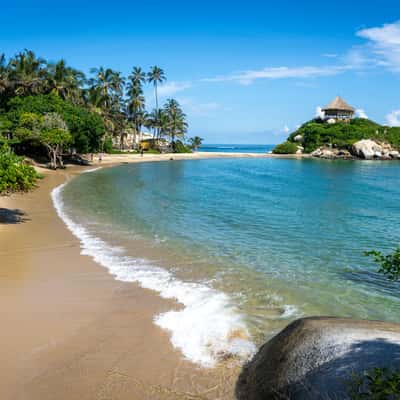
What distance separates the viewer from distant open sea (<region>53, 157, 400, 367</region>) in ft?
24.8

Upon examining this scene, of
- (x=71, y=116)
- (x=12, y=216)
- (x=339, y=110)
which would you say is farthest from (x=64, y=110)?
(x=339, y=110)

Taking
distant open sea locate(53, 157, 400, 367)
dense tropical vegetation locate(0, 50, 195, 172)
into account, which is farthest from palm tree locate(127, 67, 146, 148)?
distant open sea locate(53, 157, 400, 367)

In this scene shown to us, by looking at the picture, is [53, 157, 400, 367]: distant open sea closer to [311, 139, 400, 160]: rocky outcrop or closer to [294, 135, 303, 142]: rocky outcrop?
[311, 139, 400, 160]: rocky outcrop

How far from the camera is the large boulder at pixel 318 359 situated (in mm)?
4129

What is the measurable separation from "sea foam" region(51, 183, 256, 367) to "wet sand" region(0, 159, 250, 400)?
260mm

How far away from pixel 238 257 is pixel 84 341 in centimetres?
657

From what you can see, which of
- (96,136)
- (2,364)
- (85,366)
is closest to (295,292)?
(85,366)

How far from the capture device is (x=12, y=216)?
16.4 metres

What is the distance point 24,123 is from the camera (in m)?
39.9

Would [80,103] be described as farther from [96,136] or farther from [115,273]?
[115,273]

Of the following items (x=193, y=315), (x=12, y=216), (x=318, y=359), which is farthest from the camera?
(x=12, y=216)

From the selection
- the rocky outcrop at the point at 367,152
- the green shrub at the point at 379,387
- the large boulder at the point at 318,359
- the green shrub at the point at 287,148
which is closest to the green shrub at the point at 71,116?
the large boulder at the point at 318,359

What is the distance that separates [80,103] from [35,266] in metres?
59.2

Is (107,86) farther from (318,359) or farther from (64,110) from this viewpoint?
(318,359)
